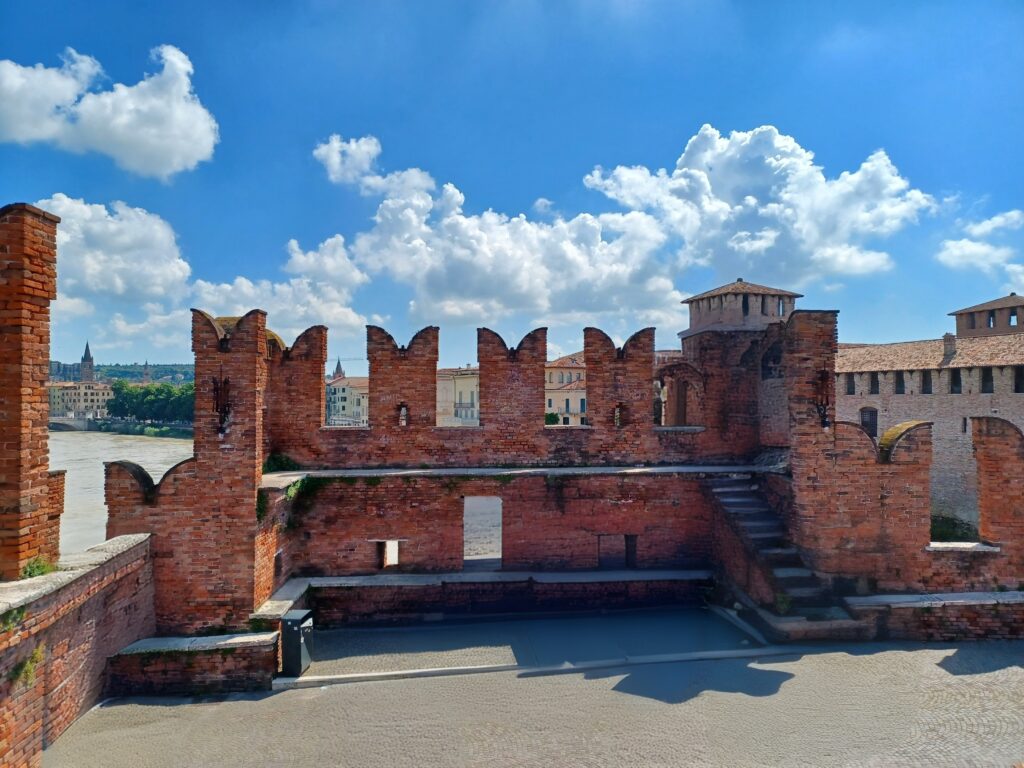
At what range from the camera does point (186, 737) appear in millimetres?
6668

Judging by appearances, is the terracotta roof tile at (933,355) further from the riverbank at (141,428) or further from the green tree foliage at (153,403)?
the riverbank at (141,428)

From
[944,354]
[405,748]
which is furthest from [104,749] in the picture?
[944,354]

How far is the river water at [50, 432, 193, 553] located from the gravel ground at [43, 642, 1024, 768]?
557 inches

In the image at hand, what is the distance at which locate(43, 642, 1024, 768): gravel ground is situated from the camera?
20.4 feet

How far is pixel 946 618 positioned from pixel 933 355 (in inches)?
944

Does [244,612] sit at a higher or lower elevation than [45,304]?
lower

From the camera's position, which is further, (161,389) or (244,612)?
(161,389)

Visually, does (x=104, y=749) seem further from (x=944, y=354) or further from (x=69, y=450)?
(x=69, y=450)

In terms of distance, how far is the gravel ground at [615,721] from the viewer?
6.22 meters

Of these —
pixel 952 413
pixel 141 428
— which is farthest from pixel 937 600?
pixel 141 428

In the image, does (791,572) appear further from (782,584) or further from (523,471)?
(523,471)

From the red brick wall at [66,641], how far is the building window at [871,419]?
106 feet

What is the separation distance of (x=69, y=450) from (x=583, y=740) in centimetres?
8286

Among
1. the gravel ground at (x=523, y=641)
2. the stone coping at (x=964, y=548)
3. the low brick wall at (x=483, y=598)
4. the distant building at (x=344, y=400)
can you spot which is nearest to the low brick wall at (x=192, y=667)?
the gravel ground at (x=523, y=641)
